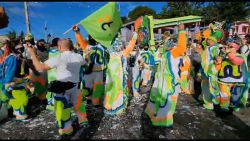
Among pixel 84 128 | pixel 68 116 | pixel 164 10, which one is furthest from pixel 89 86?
pixel 164 10

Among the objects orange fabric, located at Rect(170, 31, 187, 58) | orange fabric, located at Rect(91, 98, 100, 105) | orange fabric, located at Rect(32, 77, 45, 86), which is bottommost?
orange fabric, located at Rect(91, 98, 100, 105)

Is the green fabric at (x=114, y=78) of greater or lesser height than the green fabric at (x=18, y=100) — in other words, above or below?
above

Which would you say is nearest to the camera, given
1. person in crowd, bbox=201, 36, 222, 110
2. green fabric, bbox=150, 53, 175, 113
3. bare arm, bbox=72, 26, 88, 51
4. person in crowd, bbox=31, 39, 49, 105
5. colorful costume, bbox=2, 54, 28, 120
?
green fabric, bbox=150, 53, 175, 113

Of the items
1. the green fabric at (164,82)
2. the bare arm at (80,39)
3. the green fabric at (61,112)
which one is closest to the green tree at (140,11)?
the bare arm at (80,39)

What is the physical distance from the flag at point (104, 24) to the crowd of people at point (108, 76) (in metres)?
0.54

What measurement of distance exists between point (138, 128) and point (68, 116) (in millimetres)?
1505

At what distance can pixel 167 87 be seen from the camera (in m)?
5.92

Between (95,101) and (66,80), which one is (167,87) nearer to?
(66,80)

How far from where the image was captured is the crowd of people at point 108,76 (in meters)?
5.28

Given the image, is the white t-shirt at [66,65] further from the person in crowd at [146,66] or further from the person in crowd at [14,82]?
the person in crowd at [146,66]

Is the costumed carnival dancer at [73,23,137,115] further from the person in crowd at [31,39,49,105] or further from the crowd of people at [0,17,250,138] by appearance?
the person in crowd at [31,39,49,105]

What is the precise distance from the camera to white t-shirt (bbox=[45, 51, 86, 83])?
5090mm

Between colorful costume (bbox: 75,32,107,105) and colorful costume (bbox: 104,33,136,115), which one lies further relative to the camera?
colorful costume (bbox: 75,32,107,105)

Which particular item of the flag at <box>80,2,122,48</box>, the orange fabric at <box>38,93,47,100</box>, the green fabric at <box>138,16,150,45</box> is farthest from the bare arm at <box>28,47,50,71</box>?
the green fabric at <box>138,16,150,45</box>
